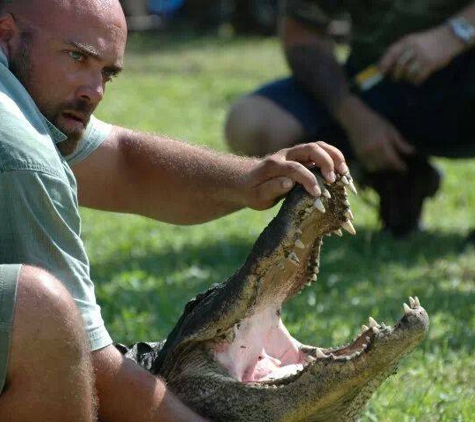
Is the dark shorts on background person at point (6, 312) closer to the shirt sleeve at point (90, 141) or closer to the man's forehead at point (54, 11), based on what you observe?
the man's forehead at point (54, 11)

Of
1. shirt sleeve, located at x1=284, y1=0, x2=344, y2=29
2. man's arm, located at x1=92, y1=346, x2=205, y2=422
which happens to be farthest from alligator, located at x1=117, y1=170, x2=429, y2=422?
shirt sleeve, located at x1=284, y1=0, x2=344, y2=29

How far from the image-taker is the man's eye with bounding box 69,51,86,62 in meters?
3.12

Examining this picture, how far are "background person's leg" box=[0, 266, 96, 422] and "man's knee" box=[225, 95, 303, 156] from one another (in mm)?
3972

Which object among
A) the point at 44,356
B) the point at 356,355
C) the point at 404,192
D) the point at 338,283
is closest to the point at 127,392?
the point at 44,356

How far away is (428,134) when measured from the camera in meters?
6.75

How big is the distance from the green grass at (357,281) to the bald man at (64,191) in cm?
87

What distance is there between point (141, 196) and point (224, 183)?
311 mm

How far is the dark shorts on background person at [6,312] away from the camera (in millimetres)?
2746

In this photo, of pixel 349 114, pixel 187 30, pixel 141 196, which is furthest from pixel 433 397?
pixel 187 30

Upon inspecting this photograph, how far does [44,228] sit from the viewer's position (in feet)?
9.27

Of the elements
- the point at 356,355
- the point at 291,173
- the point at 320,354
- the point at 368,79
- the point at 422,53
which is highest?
the point at 291,173

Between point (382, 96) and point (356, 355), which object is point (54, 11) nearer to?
point (356, 355)

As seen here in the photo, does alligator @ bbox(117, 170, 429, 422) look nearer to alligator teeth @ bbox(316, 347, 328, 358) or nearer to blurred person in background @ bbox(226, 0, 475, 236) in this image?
alligator teeth @ bbox(316, 347, 328, 358)

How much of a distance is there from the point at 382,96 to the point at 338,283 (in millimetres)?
1436
